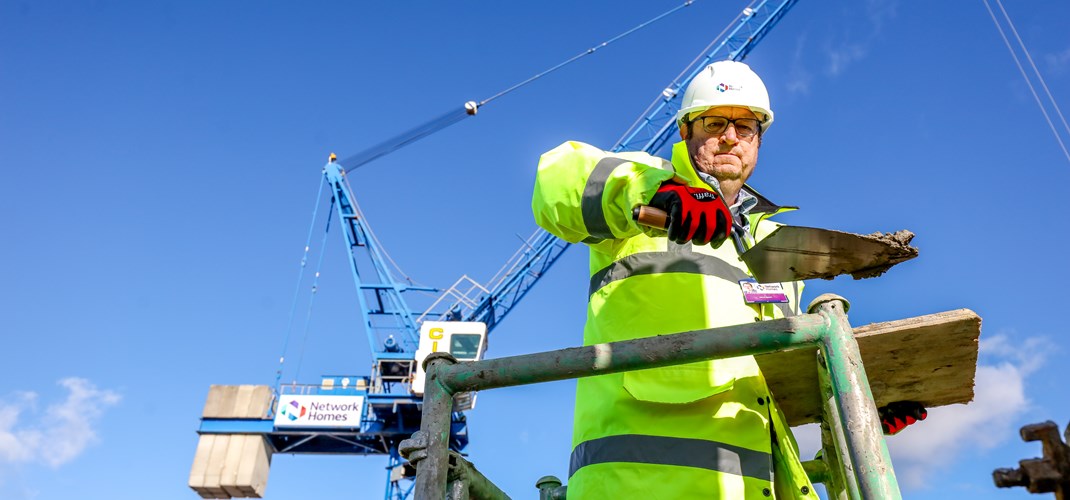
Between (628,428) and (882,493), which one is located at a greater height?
(628,428)

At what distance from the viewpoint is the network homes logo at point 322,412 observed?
29297mm

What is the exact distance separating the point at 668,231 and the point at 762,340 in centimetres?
42

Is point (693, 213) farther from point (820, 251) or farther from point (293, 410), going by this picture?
point (293, 410)

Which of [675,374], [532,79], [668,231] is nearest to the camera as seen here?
[668,231]

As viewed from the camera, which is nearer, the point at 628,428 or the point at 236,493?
the point at 628,428

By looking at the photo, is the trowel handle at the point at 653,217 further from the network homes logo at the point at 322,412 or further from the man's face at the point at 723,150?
the network homes logo at the point at 322,412

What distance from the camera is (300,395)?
30047 millimetres

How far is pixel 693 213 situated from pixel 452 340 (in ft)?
94.1

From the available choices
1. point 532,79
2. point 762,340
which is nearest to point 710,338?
point 762,340

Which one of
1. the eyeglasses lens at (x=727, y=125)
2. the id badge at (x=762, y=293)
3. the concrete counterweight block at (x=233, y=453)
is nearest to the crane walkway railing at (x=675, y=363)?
the id badge at (x=762, y=293)

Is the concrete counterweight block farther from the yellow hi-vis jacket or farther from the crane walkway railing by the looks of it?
the crane walkway railing

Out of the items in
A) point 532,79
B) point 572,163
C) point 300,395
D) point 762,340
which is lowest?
point 762,340

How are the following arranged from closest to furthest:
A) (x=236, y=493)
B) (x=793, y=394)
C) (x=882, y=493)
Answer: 1. (x=882, y=493)
2. (x=793, y=394)
3. (x=236, y=493)

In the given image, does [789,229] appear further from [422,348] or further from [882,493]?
[422,348]
